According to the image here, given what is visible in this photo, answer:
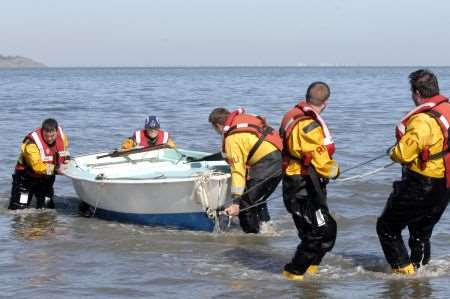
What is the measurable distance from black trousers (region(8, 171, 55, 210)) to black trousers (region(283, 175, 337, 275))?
5027 millimetres

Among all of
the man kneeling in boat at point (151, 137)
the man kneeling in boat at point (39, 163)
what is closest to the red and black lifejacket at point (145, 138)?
the man kneeling in boat at point (151, 137)

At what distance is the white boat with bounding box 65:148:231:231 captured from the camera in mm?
9438

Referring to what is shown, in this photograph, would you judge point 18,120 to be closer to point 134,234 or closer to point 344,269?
point 134,234

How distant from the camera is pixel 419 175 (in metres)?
6.75

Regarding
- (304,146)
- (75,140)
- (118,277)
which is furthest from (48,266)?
(75,140)

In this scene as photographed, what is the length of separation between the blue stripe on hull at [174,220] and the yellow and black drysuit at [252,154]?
2.41 feet

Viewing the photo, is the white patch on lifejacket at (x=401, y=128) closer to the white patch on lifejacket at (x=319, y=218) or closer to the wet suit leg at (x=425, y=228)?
the wet suit leg at (x=425, y=228)

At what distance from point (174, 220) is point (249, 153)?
5.66 feet

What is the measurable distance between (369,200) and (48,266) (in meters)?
5.65

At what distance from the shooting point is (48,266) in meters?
8.41

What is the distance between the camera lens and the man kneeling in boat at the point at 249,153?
845cm

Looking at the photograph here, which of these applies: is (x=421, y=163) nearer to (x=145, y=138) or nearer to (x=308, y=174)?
(x=308, y=174)

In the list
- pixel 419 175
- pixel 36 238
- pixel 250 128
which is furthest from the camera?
pixel 36 238

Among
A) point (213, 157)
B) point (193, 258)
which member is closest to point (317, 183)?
point (193, 258)
